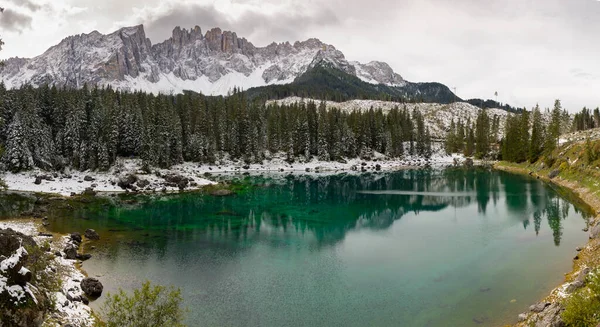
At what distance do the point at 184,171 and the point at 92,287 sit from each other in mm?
80705

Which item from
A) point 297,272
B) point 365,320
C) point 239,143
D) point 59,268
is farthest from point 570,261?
point 239,143

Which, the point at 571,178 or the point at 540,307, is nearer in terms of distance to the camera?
the point at 540,307

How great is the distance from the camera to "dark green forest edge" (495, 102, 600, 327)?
16.2 meters

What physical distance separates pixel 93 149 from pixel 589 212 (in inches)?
3973

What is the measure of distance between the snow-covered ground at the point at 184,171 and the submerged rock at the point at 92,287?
2074 inches

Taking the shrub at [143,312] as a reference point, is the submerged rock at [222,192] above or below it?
above

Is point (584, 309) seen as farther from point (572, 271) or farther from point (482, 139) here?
point (482, 139)

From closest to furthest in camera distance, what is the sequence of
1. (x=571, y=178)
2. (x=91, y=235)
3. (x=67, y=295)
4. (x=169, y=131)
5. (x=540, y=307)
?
(x=540, y=307), (x=67, y=295), (x=91, y=235), (x=571, y=178), (x=169, y=131)

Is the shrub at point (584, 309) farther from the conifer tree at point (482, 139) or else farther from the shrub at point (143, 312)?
the conifer tree at point (482, 139)

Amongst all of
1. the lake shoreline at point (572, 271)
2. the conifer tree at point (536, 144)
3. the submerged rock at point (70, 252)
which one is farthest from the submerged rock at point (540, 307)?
the conifer tree at point (536, 144)

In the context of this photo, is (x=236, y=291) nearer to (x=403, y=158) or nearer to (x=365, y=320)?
(x=365, y=320)

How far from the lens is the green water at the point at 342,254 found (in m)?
25.8

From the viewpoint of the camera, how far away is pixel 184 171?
106438 millimetres

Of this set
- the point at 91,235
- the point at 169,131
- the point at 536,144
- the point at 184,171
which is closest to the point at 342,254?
the point at 91,235
